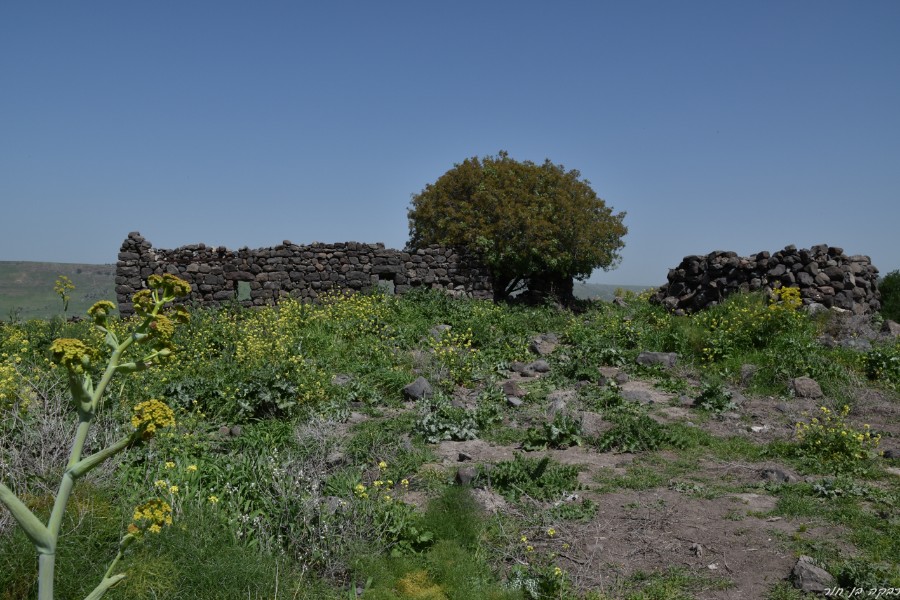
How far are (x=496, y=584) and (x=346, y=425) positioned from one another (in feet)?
12.1

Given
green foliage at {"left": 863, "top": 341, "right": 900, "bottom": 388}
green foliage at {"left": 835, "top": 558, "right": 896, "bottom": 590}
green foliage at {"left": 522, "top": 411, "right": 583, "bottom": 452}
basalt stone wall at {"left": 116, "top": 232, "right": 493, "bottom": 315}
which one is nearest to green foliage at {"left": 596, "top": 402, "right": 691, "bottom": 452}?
green foliage at {"left": 522, "top": 411, "right": 583, "bottom": 452}

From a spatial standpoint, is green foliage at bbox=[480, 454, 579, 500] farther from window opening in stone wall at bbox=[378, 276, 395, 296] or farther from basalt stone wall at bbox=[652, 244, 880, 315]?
window opening in stone wall at bbox=[378, 276, 395, 296]

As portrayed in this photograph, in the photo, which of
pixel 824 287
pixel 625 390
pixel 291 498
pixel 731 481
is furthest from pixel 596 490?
pixel 824 287

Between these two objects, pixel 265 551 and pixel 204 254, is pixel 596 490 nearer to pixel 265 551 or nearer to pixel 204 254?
pixel 265 551

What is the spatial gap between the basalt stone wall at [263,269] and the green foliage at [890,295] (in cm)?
1144

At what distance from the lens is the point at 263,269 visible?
18.2 meters

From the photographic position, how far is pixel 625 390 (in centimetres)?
1023

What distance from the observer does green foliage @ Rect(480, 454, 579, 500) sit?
20.8 ft

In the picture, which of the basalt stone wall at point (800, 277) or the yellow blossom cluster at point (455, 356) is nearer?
the yellow blossom cluster at point (455, 356)

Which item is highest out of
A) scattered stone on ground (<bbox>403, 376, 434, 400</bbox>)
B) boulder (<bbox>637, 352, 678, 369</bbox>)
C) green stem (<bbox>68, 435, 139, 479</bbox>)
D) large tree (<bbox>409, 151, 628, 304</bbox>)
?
large tree (<bbox>409, 151, 628, 304</bbox>)

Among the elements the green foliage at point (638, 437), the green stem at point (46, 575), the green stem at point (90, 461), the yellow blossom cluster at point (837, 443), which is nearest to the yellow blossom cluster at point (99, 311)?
the green stem at point (90, 461)

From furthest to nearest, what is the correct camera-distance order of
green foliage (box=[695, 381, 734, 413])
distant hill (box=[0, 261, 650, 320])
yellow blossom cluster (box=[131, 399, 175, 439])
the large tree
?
1. distant hill (box=[0, 261, 650, 320])
2. the large tree
3. green foliage (box=[695, 381, 734, 413])
4. yellow blossom cluster (box=[131, 399, 175, 439])

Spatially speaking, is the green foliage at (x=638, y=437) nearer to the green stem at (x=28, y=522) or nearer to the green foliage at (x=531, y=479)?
the green foliage at (x=531, y=479)

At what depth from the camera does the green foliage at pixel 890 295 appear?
15523 mm
